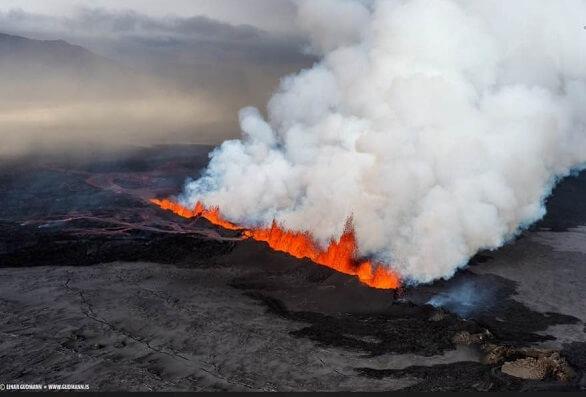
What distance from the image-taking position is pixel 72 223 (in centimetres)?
4234

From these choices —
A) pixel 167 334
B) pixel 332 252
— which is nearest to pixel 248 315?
pixel 167 334

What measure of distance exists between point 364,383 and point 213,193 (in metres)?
31.9

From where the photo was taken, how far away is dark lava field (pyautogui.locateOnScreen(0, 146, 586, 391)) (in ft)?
71.3

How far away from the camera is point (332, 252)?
3666cm

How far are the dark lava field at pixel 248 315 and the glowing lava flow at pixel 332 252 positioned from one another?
1437 mm

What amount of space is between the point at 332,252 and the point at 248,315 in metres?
10.6

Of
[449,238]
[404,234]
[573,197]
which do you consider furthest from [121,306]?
[573,197]

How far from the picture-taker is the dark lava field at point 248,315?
2173 centimetres

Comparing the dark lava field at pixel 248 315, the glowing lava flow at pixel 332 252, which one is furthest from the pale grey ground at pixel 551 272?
the glowing lava flow at pixel 332 252

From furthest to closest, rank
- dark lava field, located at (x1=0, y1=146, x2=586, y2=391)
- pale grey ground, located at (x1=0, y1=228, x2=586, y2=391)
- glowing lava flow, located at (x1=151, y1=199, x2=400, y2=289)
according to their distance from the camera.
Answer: glowing lava flow, located at (x1=151, y1=199, x2=400, y2=289), dark lava field, located at (x1=0, y1=146, x2=586, y2=391), pale grey ground, located at (x1=0, y1=228, x2=586, y2=391)

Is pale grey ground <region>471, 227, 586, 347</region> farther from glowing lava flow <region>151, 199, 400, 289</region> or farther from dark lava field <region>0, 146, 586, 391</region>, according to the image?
glowing lava flow <region>151, 199, 400, 289</region>

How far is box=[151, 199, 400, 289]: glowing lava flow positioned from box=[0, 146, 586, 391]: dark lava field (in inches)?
56.6

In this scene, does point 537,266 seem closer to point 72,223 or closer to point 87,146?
point 72,223

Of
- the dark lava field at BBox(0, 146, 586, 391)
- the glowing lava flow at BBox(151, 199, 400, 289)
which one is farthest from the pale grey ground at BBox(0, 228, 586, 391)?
the glowing lava flow at BBox(151, 199, 400, 289)
